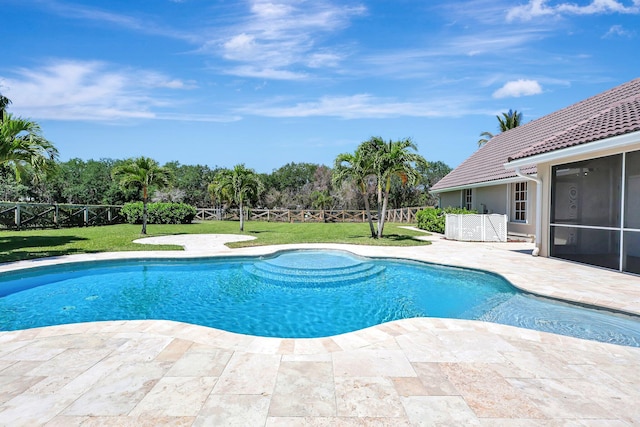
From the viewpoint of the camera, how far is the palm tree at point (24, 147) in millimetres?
9406

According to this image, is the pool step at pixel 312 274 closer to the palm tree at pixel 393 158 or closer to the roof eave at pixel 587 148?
the roof eave at pixel 587 148

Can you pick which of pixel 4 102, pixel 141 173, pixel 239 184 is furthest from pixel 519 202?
pixel 4 102

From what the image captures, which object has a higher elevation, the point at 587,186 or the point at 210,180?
the point at 210,180

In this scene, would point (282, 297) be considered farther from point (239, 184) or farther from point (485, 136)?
point (485, 136)

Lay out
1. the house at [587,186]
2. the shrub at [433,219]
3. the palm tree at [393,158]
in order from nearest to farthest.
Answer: the house at [587,186] < the palm tree at [393,158] < the shrub at [433,219]

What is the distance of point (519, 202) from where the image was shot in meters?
14.1

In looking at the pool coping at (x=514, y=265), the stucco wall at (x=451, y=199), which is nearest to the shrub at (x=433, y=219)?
the stucco wall at (x=451, y=199)

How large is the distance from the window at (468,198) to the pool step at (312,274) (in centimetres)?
1077

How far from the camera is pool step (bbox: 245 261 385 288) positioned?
783cm

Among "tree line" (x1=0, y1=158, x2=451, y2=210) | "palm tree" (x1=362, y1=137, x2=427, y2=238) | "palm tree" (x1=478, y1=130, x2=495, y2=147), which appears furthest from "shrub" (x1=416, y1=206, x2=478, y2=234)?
"palm tree" (x1=478, y1=130, x2=495, y2=147)

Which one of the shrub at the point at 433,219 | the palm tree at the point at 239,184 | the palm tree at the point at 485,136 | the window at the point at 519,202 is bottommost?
the shrub at the point at 433,219

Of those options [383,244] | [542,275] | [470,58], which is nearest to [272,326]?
[542,275]

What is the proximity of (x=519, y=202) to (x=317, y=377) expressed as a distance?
14320mm

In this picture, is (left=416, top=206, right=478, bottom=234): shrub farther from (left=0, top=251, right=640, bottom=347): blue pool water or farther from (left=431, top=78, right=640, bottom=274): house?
(left=0, top=251, right=640, bottom=347): blue pool water
